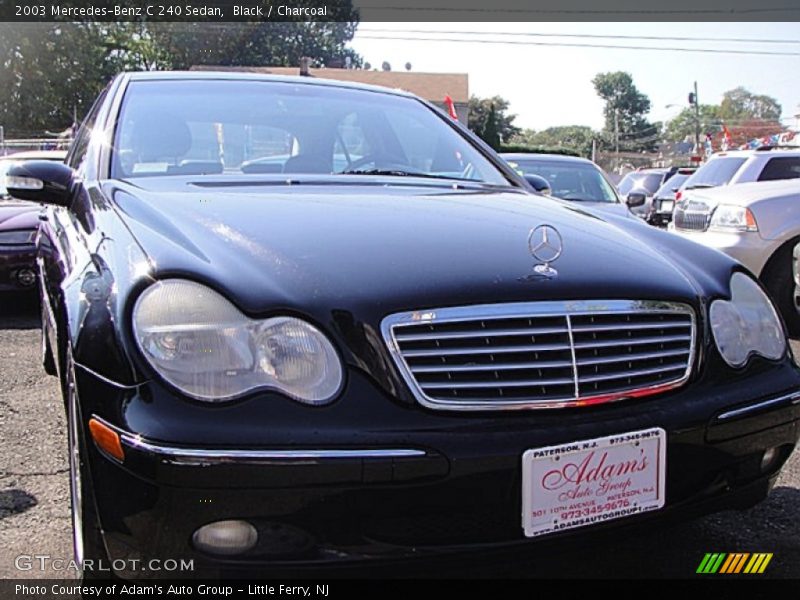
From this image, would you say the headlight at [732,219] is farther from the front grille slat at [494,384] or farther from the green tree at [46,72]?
the green tree at [46,72]

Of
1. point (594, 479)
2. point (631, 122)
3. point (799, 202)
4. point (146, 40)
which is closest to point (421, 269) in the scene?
point (594, 479)

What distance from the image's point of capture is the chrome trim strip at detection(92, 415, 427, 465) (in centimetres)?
146

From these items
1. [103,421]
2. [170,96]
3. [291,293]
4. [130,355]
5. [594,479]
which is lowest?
[594,479]

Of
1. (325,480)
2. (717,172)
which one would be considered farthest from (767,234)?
(717,172)

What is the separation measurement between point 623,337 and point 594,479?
356mm

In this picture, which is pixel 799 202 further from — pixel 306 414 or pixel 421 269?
pixel 306 414

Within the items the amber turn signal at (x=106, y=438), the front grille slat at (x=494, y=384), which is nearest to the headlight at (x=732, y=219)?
the front grille slat at (x=494, y=384)

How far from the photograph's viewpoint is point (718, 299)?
2.07m

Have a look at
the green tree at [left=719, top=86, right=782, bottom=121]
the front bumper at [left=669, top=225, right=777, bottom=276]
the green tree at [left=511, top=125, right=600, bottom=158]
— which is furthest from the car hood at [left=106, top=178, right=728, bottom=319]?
the green tree at [left=719, top=86, right=782, bottom=121]

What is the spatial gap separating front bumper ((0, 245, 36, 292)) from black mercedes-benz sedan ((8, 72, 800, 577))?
4.14m

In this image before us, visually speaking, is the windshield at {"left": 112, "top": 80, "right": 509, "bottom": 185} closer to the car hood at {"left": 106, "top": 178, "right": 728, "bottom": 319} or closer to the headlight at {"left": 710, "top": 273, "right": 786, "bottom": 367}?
the car hood at {"left": 106, "top": 178, "right": 728, "bottom": 319}

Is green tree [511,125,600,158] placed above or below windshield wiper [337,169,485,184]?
above

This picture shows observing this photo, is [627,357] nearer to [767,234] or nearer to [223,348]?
[223,348]

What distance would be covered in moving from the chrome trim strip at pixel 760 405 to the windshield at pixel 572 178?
6107 millimetres
